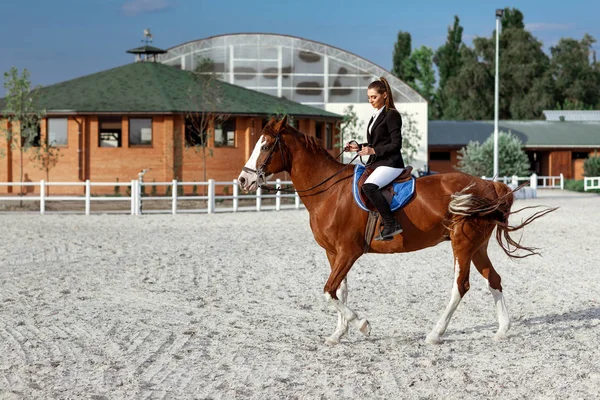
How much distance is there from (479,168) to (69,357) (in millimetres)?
41902

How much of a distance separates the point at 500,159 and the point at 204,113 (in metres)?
19.5

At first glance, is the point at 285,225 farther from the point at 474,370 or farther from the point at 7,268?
the point at 474,370

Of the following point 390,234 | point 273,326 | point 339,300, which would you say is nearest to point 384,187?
point 390,234

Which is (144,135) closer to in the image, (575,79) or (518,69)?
(518,69)

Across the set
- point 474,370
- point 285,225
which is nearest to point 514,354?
point 474,370

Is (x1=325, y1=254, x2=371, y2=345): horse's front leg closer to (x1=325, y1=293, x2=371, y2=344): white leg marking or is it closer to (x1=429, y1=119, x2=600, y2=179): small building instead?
(x1=325, y1=293, x2=371, y2=344): white leg marking

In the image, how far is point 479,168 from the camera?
4703cm

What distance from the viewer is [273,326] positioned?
8.73m

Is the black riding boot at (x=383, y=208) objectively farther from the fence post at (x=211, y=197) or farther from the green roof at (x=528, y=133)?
the green roof at (x=528, y=133)

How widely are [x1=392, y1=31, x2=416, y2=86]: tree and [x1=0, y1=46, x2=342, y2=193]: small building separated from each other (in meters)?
53.6

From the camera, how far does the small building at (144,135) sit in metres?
37.7

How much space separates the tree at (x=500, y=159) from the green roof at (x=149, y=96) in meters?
9.22

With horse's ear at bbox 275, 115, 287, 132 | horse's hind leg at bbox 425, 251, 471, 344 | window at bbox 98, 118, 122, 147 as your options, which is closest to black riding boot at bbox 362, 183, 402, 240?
horse's hind leg at bbox 425, 251, 471, 344

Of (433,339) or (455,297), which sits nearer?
(433,339)
